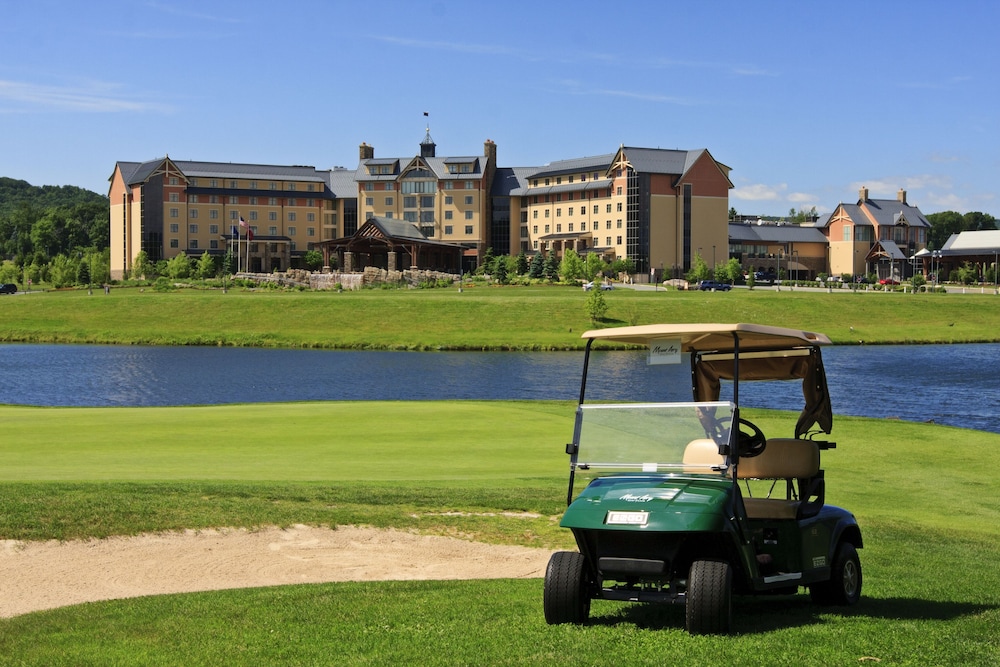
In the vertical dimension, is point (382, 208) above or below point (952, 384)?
above

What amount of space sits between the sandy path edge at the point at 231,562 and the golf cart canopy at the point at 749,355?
3304mm

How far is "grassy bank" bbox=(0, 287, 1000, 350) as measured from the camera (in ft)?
281

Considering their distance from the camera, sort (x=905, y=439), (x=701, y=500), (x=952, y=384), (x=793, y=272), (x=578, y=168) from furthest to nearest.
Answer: (x=793, y=272), (x=578, y=168), (x=952, y=384), (x=905, y=439), (x=701, y=500)

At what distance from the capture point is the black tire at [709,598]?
8.74m

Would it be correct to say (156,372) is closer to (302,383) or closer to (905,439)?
(302,383)

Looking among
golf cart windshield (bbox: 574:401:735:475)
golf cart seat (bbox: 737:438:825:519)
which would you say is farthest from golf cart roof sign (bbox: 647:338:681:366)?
golf cart seat (bbox: 737:438:825:519)

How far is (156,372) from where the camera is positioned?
6278 centimetres

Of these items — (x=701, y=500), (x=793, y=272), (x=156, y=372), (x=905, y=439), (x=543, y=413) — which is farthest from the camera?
(x=793, y=272)

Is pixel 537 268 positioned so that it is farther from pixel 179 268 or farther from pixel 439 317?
pixel 439 317

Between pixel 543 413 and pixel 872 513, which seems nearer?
pixel 872 513

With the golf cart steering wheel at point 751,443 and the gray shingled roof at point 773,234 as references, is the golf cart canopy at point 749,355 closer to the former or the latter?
the golf cart steering wheel at point 751,443

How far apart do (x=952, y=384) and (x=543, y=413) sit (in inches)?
1262

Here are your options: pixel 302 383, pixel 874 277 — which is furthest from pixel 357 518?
pixel 874 277

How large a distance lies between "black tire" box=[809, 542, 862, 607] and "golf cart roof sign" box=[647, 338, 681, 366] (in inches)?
101
